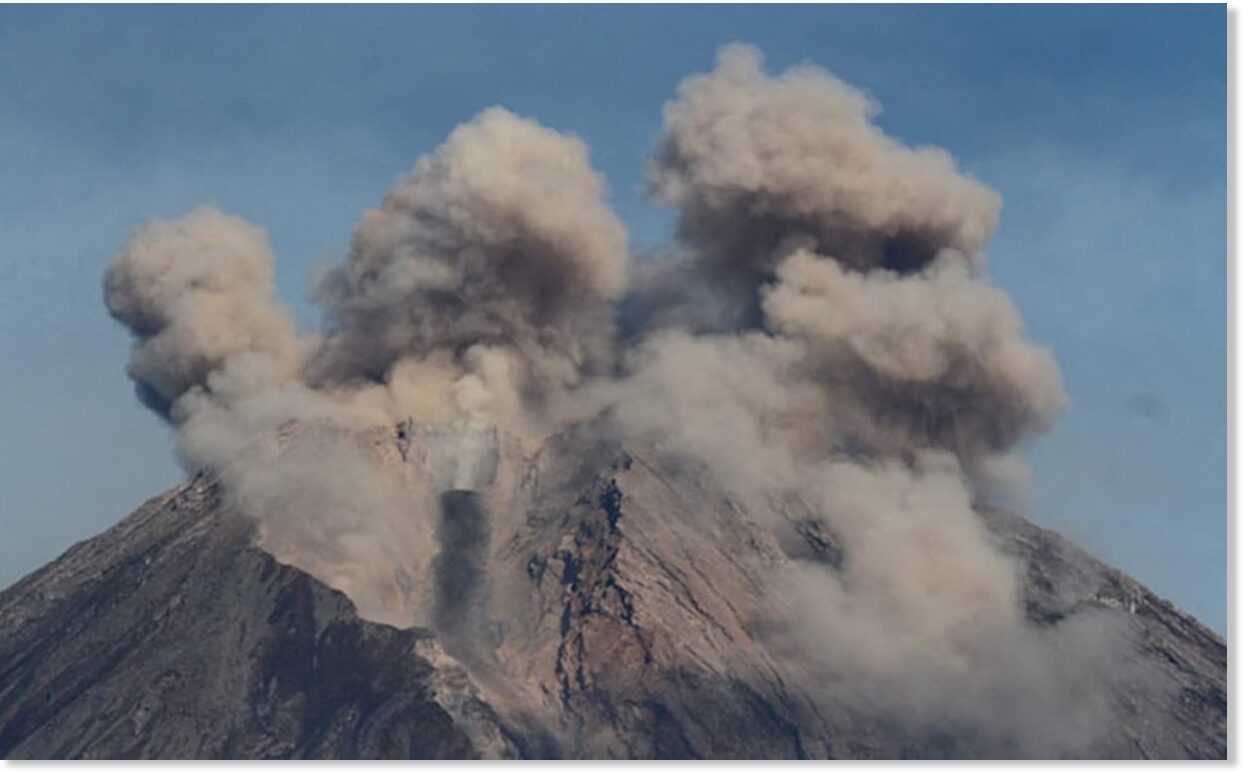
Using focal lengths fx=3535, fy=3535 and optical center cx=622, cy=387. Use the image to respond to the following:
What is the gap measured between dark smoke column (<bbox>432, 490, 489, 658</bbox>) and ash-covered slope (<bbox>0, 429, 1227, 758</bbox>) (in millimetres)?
142

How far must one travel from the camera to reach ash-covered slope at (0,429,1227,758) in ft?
393

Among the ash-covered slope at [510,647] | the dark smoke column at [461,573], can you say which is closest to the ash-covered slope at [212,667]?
the ash-covered slope at [510,647]

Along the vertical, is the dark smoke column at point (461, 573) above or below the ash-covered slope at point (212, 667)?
above

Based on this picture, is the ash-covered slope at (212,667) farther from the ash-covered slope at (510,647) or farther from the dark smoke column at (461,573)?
the dark smoke column at (461,573)

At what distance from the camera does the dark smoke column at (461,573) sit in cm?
12625

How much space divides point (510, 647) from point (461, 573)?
16.5 ft

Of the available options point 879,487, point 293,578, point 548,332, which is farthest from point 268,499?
point 879,487

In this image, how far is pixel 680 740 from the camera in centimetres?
12000

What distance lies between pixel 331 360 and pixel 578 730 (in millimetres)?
24220

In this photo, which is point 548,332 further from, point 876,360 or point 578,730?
point 578,730

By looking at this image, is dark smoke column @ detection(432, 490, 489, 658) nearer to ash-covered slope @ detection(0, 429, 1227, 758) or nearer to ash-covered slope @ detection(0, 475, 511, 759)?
ash-covered slope @ detection(0, 429, 1227, 758)

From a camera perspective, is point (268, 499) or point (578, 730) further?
point (268, 499)

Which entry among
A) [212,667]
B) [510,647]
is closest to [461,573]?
[510,647]

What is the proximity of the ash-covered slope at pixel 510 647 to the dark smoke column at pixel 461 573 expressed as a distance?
14 cm
